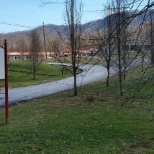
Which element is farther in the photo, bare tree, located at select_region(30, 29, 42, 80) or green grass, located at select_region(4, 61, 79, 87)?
bare tree, located at select_region(30, 29, 42, 80)

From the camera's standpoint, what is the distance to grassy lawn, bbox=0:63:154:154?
26.3 ft

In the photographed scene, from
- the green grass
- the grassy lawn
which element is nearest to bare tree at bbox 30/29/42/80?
the green grass

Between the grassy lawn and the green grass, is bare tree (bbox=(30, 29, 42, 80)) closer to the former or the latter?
the green grass

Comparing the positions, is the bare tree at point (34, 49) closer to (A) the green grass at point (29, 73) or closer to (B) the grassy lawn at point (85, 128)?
(A) the green grass at point (29, 73)

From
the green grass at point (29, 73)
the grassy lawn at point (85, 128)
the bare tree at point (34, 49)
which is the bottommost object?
the grassy lawn at point (85, 128)

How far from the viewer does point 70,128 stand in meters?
10.7

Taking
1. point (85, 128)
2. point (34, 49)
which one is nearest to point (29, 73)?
point (34, 49)

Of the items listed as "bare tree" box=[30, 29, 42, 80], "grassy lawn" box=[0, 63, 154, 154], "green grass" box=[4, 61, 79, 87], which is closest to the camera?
"grassy lawn" box=[0, 63, 154, 154]

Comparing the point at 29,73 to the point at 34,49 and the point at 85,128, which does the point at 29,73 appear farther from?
the point at 85,128

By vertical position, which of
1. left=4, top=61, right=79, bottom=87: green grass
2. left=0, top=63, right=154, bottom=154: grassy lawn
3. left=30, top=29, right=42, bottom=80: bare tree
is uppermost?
left=30, top=29, right=42, bottom=80: bare tree

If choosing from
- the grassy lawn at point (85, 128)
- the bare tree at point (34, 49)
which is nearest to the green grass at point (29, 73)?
the bare tree at point (34, 49)

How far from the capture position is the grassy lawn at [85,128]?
8.01 m

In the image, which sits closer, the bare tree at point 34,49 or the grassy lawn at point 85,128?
the grassy lawn at point 85,128

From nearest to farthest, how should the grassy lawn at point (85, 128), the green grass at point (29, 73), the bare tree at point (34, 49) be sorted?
1. the grassy lawn at point (85, 128)
2. the green grass at point (29, 73)
3. the bare tree at point (34, 49)
